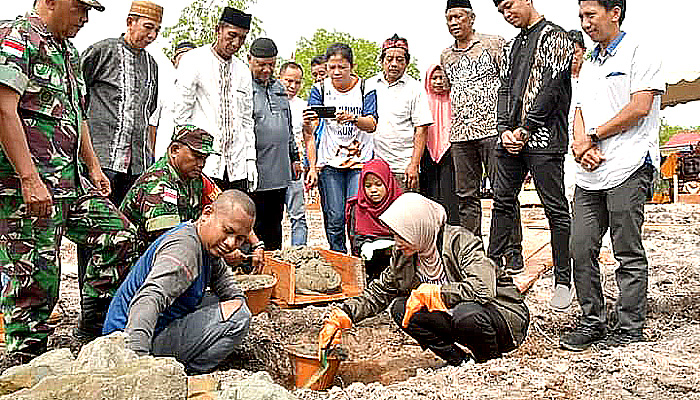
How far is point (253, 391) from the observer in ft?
6.53

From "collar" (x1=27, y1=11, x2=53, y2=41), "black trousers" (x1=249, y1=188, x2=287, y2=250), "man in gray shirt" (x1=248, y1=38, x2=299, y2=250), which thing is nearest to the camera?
"collar" (x1=27, y1=11, x2=53, y2=41)

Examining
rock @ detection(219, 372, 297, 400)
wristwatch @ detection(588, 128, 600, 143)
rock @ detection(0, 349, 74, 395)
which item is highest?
wristwatch @ detection(588, 128, 600, 143)

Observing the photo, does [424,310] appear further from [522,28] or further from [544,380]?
[522,28]

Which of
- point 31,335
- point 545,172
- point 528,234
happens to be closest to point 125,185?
point 31,335

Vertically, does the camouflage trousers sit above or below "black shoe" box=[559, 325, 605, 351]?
above

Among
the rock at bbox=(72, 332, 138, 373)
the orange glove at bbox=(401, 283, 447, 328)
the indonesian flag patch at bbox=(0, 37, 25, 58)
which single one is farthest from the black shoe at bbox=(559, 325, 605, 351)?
the indonesian flag patch at bbox=(0, 37, 25, 58)

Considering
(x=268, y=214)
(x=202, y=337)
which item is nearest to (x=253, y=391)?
(x=202, y=337)

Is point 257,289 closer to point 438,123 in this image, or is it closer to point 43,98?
point 43,98

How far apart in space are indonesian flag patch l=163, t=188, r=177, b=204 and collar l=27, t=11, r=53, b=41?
912 mm

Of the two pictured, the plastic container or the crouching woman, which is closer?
the crouching woman

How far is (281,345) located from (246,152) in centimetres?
164

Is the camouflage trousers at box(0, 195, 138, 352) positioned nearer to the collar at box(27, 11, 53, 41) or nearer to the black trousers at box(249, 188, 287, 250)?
the collar at box(27, 11, 53, 41)

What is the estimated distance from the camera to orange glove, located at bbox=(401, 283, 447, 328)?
132 inches

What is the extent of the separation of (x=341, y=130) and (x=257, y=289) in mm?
1821
